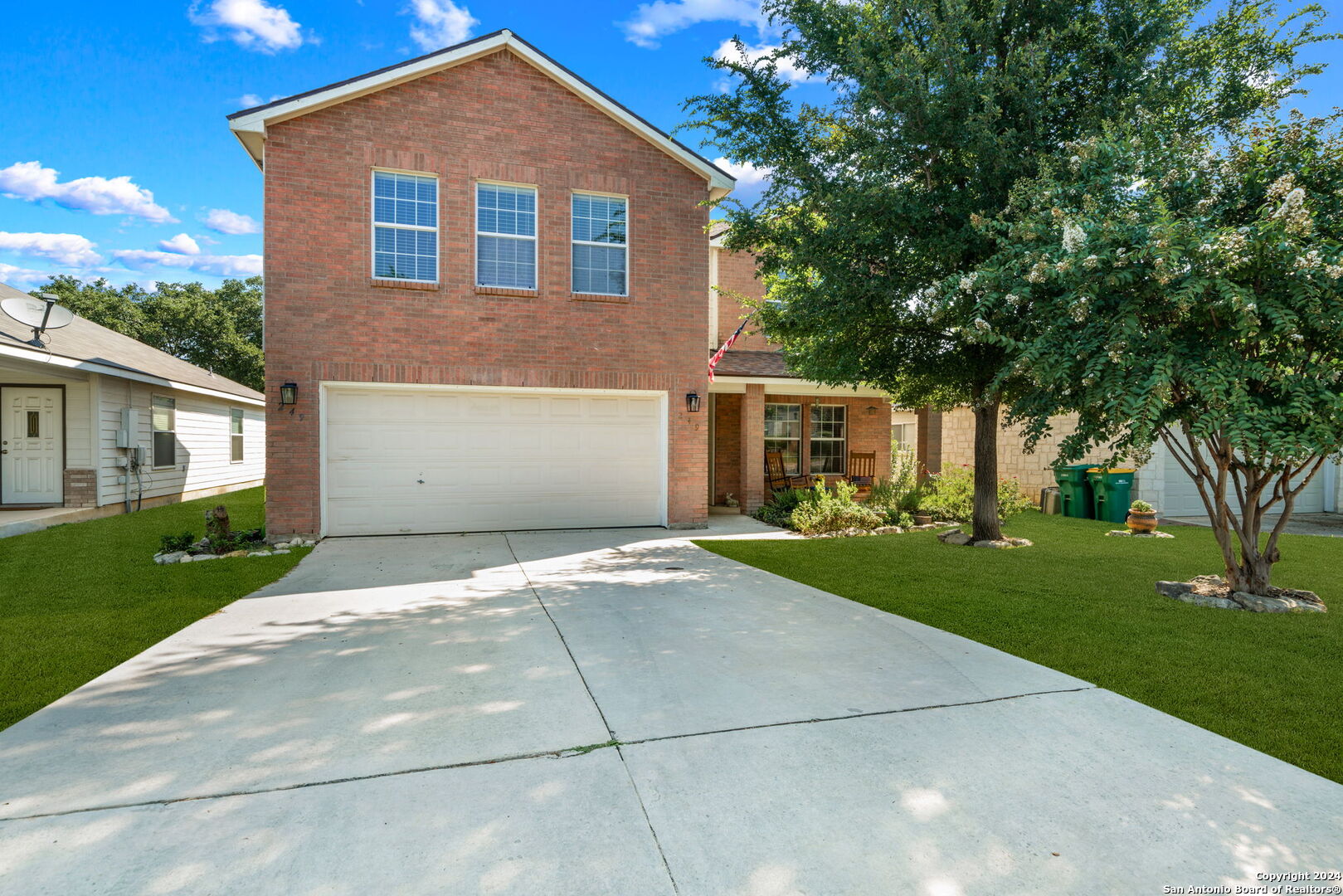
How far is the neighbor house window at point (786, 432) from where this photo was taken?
15.4 m

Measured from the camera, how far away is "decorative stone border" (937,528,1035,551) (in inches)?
388

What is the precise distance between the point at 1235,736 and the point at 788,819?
8.25ft

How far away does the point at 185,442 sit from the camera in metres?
16.1

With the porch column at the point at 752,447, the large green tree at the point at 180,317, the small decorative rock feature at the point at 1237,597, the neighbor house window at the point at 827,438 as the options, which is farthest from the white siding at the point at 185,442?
the large green tree at the point at 180,317

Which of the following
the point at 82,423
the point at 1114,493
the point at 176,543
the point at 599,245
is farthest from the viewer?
the point at 1114,493

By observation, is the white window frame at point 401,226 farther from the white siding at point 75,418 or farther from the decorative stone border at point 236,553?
the white siding at point 75,418

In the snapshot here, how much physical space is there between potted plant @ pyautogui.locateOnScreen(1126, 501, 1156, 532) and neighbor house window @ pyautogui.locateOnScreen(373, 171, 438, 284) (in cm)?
1188

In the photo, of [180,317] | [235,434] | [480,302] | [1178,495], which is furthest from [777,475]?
[180,317]

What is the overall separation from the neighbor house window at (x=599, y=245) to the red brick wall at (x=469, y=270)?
197 millimetres

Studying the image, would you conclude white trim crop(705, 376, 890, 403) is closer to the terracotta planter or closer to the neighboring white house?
the terracotta planter

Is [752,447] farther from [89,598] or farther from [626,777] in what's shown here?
[626,777]

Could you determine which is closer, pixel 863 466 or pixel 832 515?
pixel 832 515

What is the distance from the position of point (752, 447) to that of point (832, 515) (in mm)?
2669

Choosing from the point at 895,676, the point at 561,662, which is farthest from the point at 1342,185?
the point at 561,662
